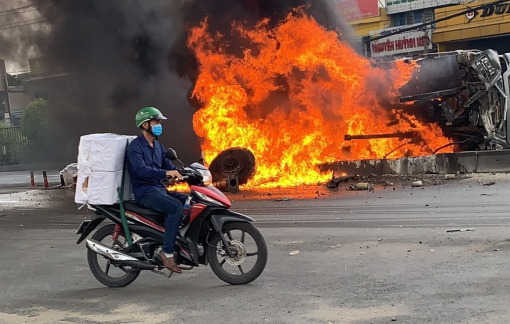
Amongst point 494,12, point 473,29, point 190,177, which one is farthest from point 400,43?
point 190,177

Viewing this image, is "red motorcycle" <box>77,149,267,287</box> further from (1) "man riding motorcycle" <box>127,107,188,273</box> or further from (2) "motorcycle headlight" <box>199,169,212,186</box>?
(1) "man riding motorcycle" <box>127,107,188,273</box>

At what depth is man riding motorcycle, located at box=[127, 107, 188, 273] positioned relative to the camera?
19.3ft

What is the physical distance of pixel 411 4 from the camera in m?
39.3

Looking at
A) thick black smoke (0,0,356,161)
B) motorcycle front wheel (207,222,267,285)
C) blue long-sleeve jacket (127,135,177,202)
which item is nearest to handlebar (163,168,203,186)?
blue long-sleeve jacket (127,135,177,202)

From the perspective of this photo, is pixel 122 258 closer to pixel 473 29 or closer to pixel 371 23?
pixel 473 29

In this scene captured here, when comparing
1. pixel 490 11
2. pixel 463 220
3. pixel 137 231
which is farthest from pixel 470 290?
pixel 490 11

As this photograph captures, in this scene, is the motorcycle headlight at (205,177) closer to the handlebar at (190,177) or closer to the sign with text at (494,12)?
the handlebar at (190,177)

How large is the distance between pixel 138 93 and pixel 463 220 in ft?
43.1

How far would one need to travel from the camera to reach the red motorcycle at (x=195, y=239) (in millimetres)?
5941

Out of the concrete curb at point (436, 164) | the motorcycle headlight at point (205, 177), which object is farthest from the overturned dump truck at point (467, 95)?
the motorcycle headlight at point (205, 177)

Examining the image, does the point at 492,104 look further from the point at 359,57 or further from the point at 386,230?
the point at 386,230

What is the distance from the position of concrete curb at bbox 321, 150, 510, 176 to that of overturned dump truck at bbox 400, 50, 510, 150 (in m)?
0.69

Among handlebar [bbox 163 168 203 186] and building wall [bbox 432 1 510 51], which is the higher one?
building wall [bbox 432 1 510 51]

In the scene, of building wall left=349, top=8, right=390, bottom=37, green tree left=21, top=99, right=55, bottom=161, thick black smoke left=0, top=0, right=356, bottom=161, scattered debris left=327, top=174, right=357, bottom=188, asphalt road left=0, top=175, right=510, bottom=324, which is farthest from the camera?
building wall left=349, top=8, right=390, bottom=37
